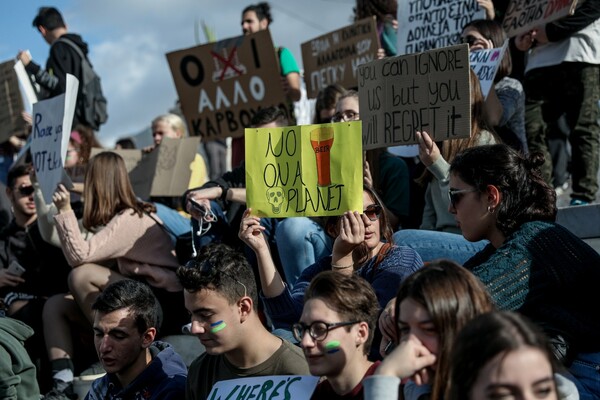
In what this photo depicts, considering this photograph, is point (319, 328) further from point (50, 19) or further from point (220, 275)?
point (50, 19)

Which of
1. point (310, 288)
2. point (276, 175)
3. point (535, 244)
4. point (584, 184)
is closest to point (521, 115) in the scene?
point (584, 184)

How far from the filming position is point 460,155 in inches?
179

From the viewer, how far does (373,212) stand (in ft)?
16.6

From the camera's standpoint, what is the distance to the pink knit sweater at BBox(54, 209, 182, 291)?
6984 mm

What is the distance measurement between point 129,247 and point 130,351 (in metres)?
2.02

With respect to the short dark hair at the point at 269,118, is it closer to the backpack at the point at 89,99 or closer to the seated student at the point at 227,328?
the seated student at the point at 227,328

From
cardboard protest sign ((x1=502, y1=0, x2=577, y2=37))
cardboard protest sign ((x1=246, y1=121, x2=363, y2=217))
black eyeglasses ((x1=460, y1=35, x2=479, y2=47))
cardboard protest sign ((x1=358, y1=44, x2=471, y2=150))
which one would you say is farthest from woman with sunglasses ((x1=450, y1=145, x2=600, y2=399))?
cardboard protest sign ((x1=502, y1=0, x2=577, y2=37))

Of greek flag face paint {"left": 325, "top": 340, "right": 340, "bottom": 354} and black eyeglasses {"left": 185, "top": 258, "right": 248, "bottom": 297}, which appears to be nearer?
greek flag face paint {"left": 325, "top": 340, "right": 340, "bottom": 354}

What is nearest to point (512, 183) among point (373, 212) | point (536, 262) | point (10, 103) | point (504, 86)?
point (536, 262)

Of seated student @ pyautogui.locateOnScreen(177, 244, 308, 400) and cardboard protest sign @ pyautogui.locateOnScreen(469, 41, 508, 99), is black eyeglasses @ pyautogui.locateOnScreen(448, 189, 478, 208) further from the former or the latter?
cardboard protest sign @ pyautogui.locateOnScreen(469, 41, 508, 99)

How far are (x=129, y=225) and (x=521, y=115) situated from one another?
2824mm

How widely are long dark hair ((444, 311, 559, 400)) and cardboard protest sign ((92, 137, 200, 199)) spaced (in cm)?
548

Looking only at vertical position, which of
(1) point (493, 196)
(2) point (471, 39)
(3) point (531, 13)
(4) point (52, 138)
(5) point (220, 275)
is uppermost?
(3) point (531, 13)

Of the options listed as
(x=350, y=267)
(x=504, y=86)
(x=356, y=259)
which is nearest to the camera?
(x=350, y=267)
